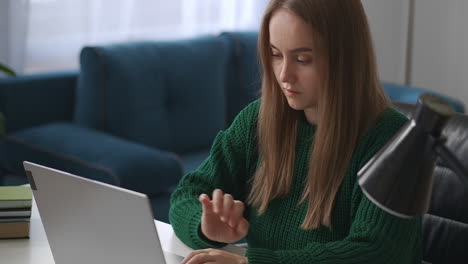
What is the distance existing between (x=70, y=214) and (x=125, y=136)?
72.9 inches

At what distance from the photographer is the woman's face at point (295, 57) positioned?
4.21 feet

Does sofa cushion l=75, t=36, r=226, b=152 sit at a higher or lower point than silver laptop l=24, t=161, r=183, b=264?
lower

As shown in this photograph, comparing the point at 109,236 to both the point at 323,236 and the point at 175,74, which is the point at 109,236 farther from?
the point at 175,74

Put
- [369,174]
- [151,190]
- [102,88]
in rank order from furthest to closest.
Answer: [102,88]
[151,190]
[369,174]

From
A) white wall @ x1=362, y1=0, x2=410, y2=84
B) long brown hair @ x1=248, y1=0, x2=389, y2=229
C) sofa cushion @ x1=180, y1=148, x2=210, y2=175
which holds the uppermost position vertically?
long brown hair @ x1=248, y1=0, x2=389, y2=229

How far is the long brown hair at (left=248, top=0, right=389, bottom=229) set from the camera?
4.21ft

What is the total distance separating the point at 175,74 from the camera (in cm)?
316

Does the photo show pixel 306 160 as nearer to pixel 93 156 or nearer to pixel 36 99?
pixel 93 156

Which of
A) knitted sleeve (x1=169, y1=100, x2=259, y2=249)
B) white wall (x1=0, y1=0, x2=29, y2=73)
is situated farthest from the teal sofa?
knitted sleeve (x1=169, y1=100, x2=259, y2=249)

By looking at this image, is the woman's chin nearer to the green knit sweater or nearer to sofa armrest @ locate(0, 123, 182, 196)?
the green knit sweater

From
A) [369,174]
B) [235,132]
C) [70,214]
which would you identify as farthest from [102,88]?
[369,174]

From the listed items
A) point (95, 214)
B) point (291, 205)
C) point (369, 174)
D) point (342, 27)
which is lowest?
point (291, 205)

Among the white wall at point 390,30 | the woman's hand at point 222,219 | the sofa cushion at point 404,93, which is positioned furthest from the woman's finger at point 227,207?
the white wall at point 390,30

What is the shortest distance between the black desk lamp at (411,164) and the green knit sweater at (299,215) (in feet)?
1.23
